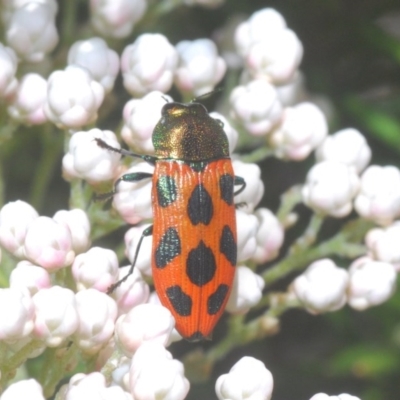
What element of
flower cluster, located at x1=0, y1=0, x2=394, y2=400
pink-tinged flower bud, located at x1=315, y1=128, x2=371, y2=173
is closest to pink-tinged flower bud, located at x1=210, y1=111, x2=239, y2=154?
flower cluster, located at x1=0, y1=0, x2=394, y2=400

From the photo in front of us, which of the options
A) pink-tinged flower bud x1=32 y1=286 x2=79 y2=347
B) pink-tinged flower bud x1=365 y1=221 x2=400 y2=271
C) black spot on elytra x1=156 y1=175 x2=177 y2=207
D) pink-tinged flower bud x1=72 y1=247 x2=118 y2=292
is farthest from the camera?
pink-tinged flower bud x1=365 y1=221 x2=400 y2=271

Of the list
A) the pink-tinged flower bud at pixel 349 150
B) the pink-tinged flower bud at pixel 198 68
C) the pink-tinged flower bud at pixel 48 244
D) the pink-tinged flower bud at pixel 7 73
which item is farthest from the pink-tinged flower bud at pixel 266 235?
the pink-tinged flower bud at pixel 7 73

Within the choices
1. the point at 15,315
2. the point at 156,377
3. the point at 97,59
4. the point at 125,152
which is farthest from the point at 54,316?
the point at 97,59

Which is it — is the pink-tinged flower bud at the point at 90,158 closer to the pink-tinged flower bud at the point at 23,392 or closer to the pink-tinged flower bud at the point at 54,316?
the pink-tinged flower bud at the point at 54,316

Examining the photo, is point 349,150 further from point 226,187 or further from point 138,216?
point 138,216

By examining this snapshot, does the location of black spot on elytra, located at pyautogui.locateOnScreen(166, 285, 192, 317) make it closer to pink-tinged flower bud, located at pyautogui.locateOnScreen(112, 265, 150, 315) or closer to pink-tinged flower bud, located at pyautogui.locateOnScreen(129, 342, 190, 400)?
pink-tinged flower bud, located at pyautogui.locateOnScreen(112, 265, 150, 315)
